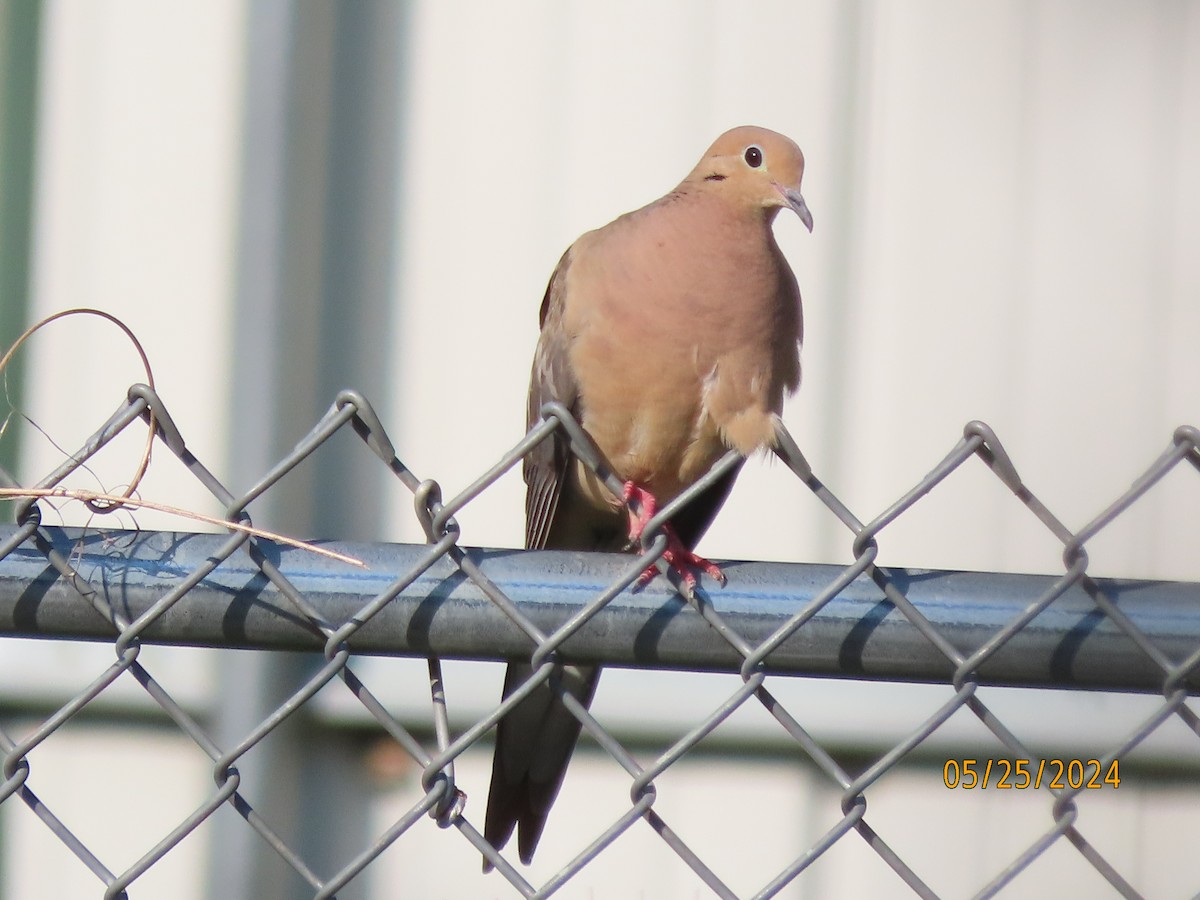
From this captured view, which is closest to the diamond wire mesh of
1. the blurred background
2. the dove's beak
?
the dove's beak

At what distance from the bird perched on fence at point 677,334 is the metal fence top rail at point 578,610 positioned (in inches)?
23.5

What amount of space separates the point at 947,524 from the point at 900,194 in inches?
33.8

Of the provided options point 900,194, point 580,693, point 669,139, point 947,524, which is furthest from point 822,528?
point 580,693

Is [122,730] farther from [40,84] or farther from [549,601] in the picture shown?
[549,601]

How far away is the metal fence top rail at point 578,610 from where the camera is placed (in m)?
0.99

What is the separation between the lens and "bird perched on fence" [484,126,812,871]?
5.70 ft

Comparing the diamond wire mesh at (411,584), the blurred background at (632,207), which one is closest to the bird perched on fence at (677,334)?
the diamond wire mesh at (411,584)

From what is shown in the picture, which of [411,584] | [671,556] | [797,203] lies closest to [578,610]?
[411,584]

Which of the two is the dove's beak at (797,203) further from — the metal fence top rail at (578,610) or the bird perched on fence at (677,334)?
the metal fence top rail at (578,610)

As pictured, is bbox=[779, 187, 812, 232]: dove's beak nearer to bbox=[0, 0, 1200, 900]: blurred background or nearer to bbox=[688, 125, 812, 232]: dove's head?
bbox=[688, 125, 812, 232]: dove's head

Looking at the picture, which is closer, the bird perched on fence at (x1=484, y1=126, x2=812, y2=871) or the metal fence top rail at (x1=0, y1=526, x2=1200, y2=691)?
the metal fence top rail at (x1=0, y1=526, x2=1200, y2=691)

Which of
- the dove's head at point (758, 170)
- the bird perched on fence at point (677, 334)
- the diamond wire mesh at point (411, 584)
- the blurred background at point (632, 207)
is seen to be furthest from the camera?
the blurred background at point (632, 207)

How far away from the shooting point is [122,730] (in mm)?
2979

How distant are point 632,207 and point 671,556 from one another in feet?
6.29
